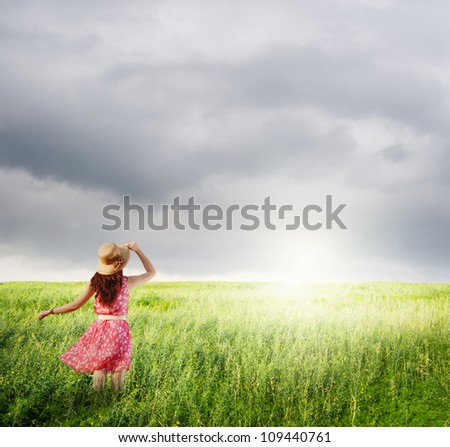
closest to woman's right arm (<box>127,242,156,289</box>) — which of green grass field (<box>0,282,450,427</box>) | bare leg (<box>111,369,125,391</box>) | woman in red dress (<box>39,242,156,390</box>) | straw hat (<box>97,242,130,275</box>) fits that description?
woman in red dress (<box>39,242,156,390</box>)

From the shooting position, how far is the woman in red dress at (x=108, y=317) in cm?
687

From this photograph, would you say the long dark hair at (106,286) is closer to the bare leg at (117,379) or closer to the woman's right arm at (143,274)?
the woman's right arm at (143,274)

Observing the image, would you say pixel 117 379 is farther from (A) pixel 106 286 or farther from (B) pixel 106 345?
(A) pixel 106 286

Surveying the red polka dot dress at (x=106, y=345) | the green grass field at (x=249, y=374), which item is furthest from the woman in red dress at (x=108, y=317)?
the green grass field at (x=249, y=374)

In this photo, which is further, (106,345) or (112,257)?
(112,257)

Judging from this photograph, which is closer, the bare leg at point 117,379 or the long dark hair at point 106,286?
the long dark hair at point 106,286

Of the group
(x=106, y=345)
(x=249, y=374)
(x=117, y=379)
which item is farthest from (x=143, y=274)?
(x=249, y=374)

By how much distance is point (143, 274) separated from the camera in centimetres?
711

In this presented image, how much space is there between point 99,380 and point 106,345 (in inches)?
26.8

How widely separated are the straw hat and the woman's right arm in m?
0.16

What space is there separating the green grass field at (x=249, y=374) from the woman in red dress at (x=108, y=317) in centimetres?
37

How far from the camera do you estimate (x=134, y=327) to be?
37.2 ft

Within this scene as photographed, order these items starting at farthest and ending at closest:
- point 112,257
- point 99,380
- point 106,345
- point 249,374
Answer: point 249,374, point 99,380, point 112,257, point 106,345

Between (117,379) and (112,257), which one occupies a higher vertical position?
(112,257)
